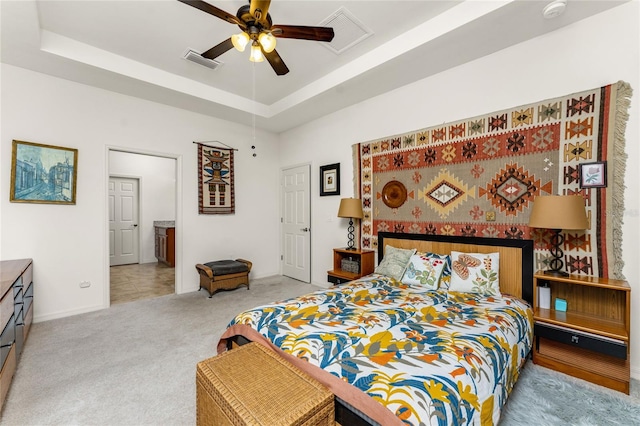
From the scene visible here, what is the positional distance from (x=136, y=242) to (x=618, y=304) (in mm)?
7865

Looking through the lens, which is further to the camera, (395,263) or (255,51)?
(395,263)

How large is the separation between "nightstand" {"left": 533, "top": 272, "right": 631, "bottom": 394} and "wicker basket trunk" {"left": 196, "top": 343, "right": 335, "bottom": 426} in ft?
6.19

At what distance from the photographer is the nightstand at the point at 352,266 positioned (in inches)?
138

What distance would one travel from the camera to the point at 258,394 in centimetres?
117

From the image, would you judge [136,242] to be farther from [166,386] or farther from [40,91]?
[166,386]

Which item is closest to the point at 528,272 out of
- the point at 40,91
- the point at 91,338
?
the point at 91,338

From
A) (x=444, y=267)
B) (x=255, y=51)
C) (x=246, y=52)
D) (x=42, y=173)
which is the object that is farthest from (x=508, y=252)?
(x=42, y=173)

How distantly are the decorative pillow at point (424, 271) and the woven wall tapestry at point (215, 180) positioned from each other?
10.3 ft

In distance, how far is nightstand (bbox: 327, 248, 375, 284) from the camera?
3.49 m

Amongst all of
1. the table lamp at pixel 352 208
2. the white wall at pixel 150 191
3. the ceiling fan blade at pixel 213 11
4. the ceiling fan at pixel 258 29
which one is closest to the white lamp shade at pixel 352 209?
the table lamp at pixel 352 208

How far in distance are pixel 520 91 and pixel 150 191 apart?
7123 millimetres

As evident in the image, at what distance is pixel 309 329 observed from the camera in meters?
1.65

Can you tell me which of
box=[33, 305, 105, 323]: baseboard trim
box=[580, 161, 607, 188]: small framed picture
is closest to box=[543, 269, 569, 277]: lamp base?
box=[580, 161, 607, 188]: small framed picture

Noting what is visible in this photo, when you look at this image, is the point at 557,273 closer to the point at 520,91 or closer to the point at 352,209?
the point at 520,91
